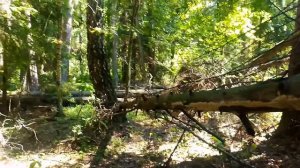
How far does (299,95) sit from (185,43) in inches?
616

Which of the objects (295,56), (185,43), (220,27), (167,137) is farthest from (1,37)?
(185,43)

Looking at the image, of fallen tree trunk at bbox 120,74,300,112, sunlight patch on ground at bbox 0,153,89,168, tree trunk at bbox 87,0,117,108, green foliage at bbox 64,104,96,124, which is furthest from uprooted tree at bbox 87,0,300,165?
sunlight patch on ground at bbox 0,153,89,168

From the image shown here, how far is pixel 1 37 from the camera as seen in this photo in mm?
8648

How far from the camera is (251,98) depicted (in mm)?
3387

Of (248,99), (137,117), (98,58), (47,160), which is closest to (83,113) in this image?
(98,58)

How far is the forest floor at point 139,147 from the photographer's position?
7.16 meters

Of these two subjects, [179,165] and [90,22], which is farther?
[90,22]

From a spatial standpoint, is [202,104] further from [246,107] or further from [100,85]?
[100,85]

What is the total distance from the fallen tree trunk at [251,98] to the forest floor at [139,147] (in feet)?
6.38

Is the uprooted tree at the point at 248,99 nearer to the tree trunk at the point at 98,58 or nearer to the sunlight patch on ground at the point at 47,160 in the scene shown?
the sunlight patch on ground at the point at 47,160

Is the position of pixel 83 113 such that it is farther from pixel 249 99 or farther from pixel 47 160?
pixel 249 99

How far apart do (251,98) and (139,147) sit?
5933mm

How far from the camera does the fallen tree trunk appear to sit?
2906mm

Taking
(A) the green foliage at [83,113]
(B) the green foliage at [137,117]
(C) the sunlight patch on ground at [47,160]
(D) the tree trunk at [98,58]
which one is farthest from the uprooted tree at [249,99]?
(B) the green foliage at [137,117]
